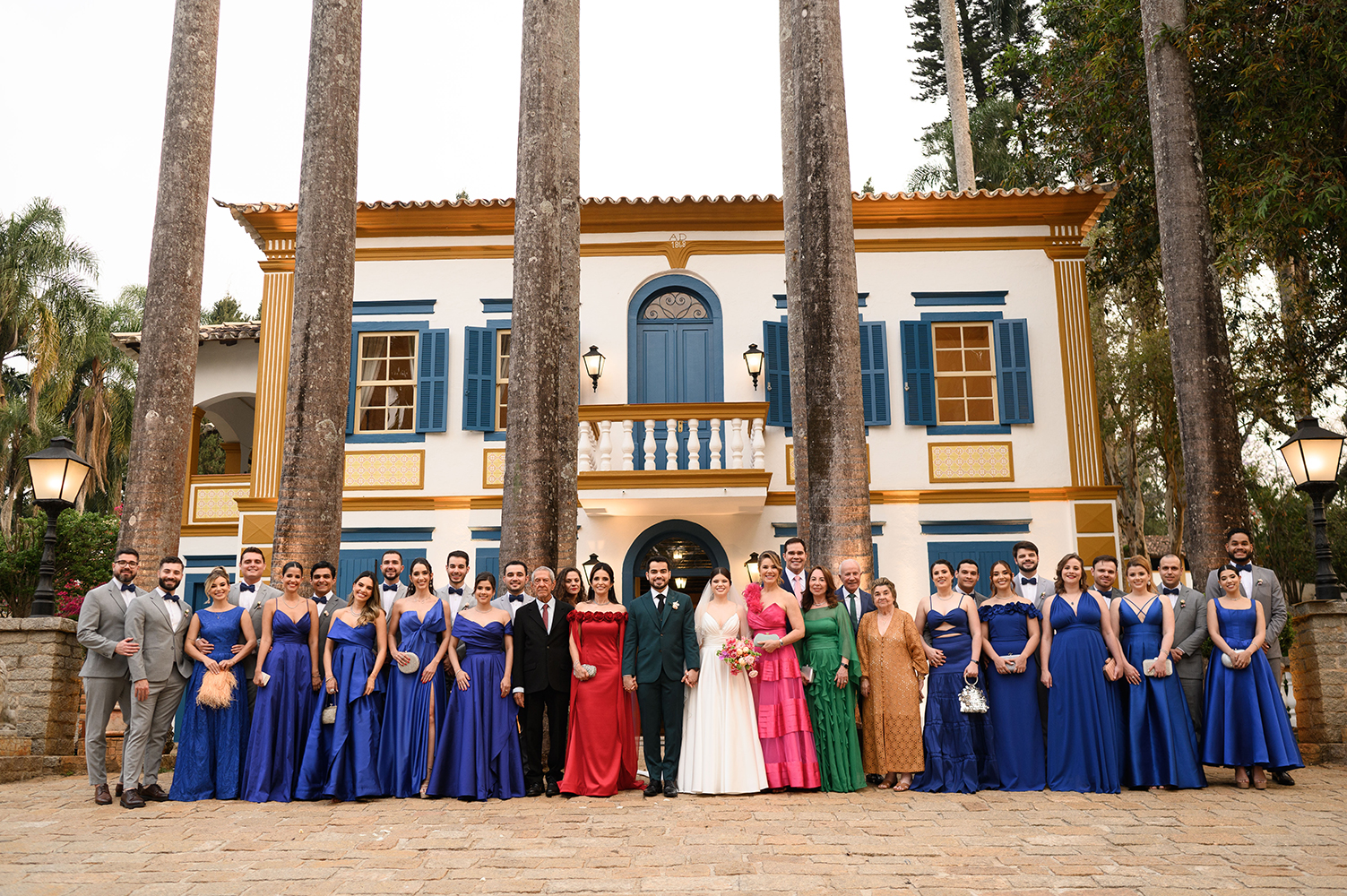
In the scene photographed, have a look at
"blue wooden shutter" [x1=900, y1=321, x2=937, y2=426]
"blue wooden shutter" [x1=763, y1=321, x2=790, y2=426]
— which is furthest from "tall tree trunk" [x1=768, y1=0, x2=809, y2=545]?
"blue wooden shutter" [x1=900, y1=321, x2=937, y2=426]

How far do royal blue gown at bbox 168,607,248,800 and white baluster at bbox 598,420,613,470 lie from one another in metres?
6.87

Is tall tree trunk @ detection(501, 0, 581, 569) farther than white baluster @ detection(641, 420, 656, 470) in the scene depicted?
No

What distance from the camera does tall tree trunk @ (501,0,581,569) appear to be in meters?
8.38

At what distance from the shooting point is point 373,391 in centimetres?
1520

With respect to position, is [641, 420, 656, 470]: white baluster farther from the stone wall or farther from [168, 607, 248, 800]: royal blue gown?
the stone wall

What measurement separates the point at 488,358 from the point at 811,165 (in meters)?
7.29

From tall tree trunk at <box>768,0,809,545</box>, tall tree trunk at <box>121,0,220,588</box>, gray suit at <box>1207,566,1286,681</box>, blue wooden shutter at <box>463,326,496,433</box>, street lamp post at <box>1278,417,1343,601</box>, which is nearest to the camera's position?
gray suit at <box>1207,566,1286,681</box>

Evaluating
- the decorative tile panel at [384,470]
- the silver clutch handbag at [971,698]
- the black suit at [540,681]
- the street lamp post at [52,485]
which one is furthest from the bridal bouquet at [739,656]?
the decorative tile panel at [384,470]

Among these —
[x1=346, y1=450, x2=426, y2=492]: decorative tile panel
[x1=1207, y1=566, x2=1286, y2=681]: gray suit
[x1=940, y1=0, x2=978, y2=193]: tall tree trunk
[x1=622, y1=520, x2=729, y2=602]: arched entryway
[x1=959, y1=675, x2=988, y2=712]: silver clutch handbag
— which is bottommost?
[x1=959, y1=675, x2=988, y2=712]: silver clutch handbag

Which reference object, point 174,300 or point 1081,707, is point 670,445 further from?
point 1081,707

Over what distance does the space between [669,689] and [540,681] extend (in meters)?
0.89

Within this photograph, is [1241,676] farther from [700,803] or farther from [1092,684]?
[700,803]

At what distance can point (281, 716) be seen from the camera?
283 inches

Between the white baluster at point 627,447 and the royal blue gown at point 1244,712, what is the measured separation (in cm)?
770
